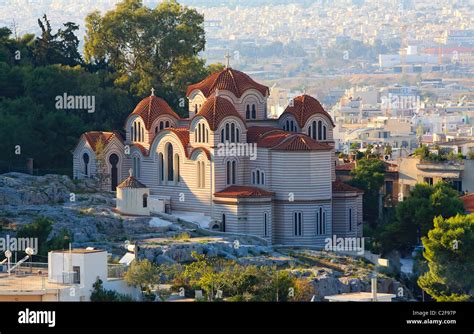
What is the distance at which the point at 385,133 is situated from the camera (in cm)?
15575

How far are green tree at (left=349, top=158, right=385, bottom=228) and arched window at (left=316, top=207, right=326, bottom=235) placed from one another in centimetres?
864

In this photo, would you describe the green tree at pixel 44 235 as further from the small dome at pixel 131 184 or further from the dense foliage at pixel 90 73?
the dense foliage at pixel 90 73

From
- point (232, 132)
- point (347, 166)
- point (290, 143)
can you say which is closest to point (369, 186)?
point (347, 166)

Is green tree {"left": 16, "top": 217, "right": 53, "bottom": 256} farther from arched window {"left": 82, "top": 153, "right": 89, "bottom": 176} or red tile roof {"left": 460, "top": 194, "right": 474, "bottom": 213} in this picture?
red tile roof {"left": 460, "top": 194, "right": 474, "bottom": 213}

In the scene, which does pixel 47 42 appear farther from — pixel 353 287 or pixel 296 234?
pixel 353 287

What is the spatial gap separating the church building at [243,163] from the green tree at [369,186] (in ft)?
19.5

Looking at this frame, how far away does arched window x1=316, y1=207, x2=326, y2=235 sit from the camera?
53.6 metres

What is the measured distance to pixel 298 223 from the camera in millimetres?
53438

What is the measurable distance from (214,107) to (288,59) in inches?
5698

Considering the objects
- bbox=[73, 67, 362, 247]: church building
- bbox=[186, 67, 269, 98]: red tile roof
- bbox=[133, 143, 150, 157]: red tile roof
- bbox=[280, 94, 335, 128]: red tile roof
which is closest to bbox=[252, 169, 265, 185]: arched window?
bbox=[73, 67, 362, 247]: church building
